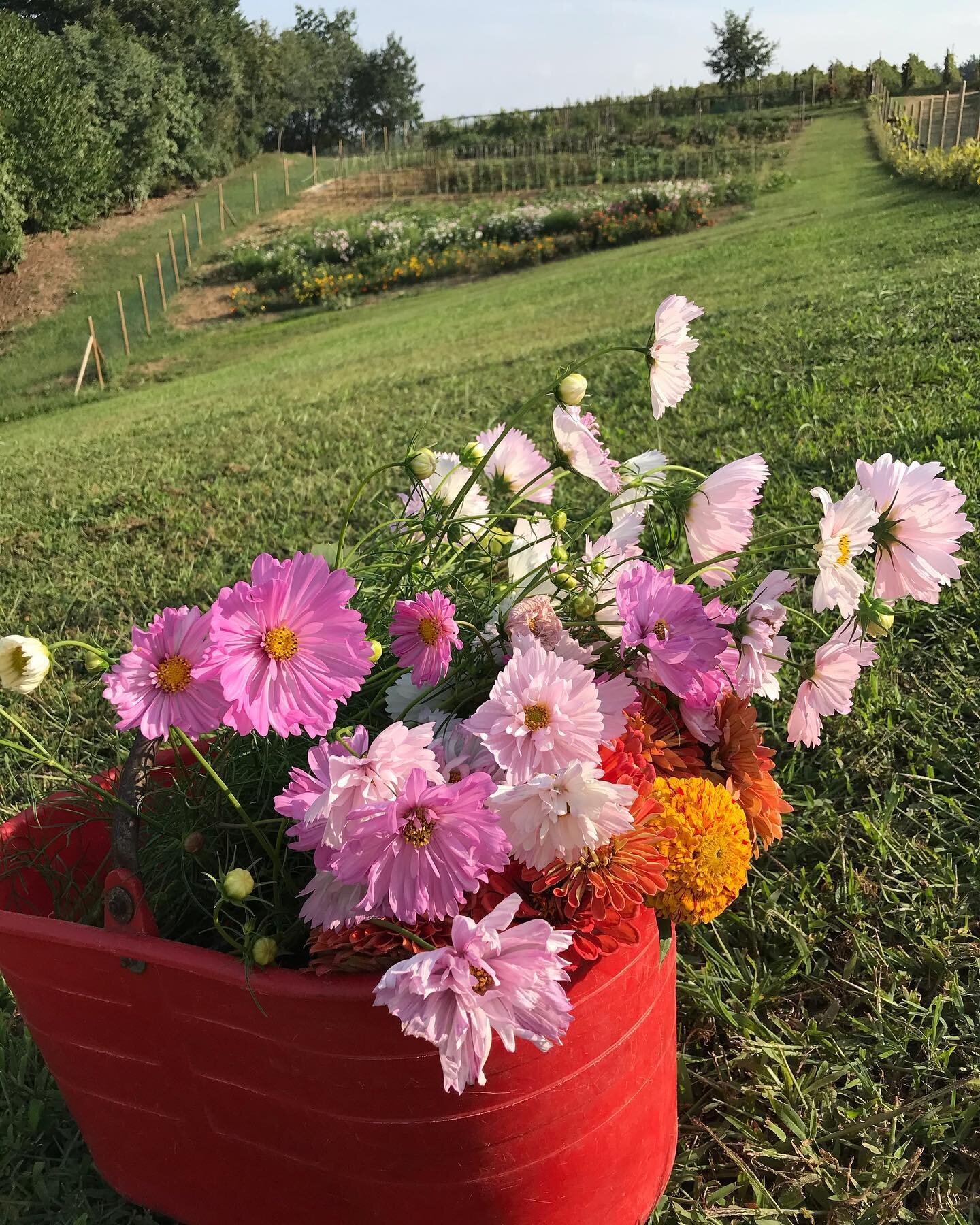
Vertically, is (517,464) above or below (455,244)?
above

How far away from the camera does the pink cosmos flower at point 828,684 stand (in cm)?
103

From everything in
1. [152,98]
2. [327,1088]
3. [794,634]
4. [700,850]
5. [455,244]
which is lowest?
[455,244]

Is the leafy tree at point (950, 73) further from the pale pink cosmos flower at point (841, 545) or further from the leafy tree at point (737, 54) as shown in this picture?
the pale pink cosmos flower at point (841, 545)

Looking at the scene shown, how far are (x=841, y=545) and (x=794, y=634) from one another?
1.27m

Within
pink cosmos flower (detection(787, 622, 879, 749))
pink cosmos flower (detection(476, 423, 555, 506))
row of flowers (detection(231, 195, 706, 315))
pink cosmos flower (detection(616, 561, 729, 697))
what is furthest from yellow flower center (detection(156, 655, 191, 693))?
row of flowers (detection(231, 195, 706, 315))

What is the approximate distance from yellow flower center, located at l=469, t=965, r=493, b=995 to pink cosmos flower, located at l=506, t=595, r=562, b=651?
1.02ft

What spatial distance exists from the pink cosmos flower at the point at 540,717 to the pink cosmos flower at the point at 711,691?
183 mm

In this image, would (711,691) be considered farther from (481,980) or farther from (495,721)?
(481,980)

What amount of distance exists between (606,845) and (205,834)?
18.0 inches

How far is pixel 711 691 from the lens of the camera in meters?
1.01

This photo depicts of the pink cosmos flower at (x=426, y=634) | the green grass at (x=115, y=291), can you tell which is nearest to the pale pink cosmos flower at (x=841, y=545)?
the pink cosmos flower at (x=426, y=634)

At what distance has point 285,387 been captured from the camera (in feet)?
23.1

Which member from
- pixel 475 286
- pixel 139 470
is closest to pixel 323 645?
pixel 139 470

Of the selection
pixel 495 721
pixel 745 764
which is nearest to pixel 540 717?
pixel 495 721
